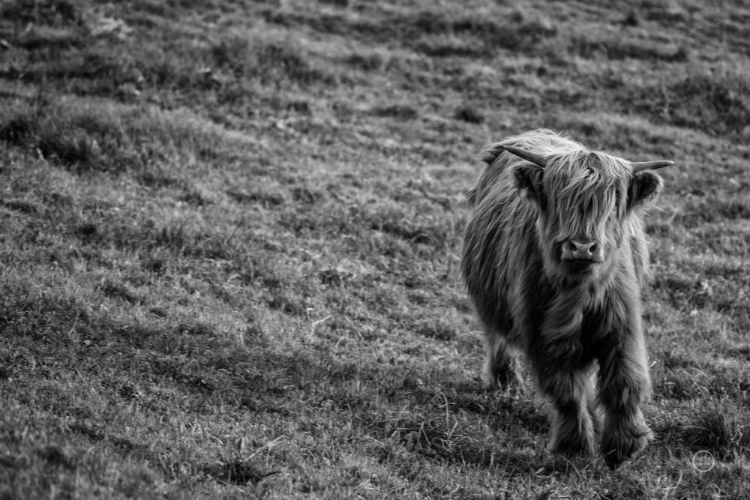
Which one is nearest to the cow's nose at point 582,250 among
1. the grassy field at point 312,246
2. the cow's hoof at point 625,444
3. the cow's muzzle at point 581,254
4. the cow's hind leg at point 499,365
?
the cow's muzzle at point 581,254

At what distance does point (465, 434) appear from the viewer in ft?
17.7

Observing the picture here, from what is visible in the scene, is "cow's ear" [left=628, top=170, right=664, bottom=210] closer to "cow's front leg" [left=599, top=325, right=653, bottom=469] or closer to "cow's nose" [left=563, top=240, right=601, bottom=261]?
"cow's nose" [left=563, top=240, right=601, bottom=261]

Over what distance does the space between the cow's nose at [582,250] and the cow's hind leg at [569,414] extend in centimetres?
87

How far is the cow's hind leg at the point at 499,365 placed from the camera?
20.4 ft

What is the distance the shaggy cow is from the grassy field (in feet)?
1.12

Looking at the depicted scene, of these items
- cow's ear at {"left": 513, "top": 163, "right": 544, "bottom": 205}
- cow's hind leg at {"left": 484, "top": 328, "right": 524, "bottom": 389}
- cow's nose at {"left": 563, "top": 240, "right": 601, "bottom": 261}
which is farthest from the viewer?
cow's hind leg at {"left": 484, "top": 328, "right": 524, "bottom": 389}

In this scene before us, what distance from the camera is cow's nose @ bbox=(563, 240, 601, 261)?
15.3ft

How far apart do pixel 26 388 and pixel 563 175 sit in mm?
3472

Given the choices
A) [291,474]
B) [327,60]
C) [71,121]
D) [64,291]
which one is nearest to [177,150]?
[71,121]

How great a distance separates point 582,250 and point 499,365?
6.11 feet

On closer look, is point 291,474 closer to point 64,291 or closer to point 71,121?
point 64,291

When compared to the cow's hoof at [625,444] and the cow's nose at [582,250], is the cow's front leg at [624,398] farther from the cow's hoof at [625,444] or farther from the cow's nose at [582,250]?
the cow's nose at [582,250]

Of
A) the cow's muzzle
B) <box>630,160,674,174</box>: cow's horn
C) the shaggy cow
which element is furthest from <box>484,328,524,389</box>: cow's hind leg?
<box>630,160,674,174</box>: cow's horn

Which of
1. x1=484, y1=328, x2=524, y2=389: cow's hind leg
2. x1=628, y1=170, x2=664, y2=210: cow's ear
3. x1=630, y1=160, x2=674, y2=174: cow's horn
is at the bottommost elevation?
x1=484, y1=328, x2=524, y2=389: cow's hind leg
